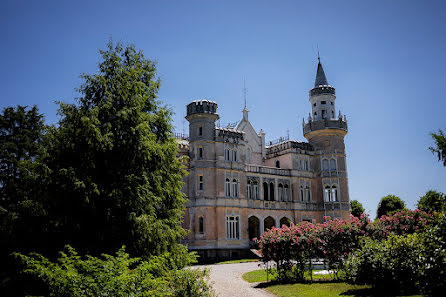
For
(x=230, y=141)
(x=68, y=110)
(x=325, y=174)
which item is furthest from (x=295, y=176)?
(x=68, y=110)

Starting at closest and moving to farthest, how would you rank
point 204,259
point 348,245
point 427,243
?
point 427,243 < point 348,245 < point 204,259

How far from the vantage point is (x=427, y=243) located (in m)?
9.66

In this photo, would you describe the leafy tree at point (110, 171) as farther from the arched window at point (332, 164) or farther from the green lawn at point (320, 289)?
the arched window at point (332, 164)

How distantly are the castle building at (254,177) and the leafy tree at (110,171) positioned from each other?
18258 millimetres

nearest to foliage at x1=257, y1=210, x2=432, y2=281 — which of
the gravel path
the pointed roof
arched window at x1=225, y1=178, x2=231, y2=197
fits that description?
the gravel path

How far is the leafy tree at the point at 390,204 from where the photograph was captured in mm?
54516

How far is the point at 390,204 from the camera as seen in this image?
178 ft

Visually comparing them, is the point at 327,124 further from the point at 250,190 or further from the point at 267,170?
the point at 250,190

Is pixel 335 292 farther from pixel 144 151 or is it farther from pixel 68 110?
pixel 68 110

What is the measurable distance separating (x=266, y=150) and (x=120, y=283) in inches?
1562

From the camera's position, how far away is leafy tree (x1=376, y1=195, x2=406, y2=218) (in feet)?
179

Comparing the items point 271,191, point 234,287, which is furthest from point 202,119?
point 234,287

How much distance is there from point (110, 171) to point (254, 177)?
2614 centimetres

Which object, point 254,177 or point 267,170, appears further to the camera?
point 267,170
